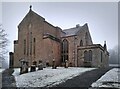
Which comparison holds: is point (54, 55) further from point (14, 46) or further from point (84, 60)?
point (14, 46)

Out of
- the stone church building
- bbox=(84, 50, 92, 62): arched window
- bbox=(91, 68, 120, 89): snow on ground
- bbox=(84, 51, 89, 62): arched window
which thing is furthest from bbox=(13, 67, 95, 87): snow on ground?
bbox=(84, 51, 89, 62): arched window

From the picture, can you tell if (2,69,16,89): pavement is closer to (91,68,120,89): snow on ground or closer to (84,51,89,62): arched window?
(91,68,120,89): snow on ground

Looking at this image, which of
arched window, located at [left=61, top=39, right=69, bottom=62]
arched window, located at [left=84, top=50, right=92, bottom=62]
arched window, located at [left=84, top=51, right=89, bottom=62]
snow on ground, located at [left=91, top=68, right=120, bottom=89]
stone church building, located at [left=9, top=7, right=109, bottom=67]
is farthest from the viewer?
arched window, located at [left=61, top=39, right=69, bottom=62]

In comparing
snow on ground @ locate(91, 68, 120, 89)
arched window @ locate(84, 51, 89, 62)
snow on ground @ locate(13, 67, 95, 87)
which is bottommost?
snow on ground @ locate(13, 67, 95, 87)

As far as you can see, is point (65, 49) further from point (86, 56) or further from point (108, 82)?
point (108, 82)

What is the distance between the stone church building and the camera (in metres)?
30.7

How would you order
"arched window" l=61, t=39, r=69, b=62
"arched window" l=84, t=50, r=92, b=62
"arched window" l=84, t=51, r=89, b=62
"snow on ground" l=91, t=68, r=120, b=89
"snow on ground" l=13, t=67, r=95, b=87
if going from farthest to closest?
"arched window" l=61, t=39, r=69, b=62 → "arched window" l=84, t=51, r=89, b=62 → "arched window" l=84, t=50, r=92, b=62 → "snow on ground" l=13, t=67, r=95, b=87 → "snow on ground" l=91, t=68, r=120, b=89

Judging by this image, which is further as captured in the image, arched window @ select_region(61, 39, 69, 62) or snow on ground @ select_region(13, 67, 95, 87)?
arched window @ select_region(61, 39, 69, 62)

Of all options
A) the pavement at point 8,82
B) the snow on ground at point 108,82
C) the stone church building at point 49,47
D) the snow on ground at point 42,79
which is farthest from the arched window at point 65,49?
the snow on ground at point 108,82

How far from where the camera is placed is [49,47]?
101 ft

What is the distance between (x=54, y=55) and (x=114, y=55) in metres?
32.8

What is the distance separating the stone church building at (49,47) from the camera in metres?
30.7

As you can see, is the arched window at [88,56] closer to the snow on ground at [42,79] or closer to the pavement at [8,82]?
the snow on ground at [42,79]

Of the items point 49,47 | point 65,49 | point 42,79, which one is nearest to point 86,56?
point 65,49
